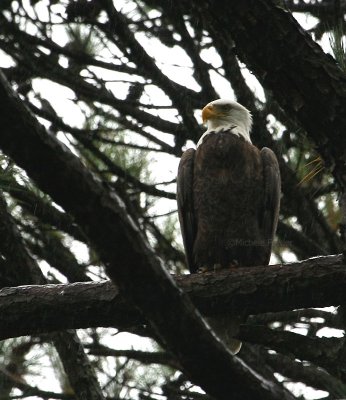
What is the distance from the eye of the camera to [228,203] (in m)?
4.75

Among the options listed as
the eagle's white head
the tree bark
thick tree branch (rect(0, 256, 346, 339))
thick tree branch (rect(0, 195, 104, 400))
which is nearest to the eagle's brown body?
the eagle's white head

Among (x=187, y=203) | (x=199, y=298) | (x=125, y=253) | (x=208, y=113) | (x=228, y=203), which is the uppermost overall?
(x=208, y=113)

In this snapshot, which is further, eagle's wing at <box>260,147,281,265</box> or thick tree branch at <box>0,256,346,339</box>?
eagle's wing at <box>260,147,281,265</box>

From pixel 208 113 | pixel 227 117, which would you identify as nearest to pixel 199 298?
pixel 208 113

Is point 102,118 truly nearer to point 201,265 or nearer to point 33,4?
point 33,4

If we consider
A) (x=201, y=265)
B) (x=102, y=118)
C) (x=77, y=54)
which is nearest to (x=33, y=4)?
(x=77, y=54)

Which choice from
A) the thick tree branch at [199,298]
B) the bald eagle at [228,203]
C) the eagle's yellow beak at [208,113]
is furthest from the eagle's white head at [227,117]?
the thick tree branch at [199,298]

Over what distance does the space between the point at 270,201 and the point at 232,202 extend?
9.7 inches

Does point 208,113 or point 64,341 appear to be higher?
point 208,113

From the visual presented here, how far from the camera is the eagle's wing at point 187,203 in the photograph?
497 centimetres

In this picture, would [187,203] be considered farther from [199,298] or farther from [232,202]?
[199,298]

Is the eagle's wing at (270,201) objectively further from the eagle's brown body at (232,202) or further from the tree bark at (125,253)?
the tree bark at (125,253)

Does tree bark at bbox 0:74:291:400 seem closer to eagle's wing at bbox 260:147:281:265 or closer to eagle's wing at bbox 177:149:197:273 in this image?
eagle's wing at bbox 260:147:281:265

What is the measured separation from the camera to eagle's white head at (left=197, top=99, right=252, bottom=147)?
5285 mm
